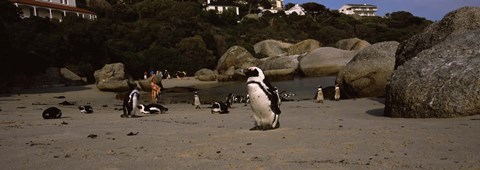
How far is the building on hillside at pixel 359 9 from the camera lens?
608ft

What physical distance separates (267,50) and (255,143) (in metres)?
64.5

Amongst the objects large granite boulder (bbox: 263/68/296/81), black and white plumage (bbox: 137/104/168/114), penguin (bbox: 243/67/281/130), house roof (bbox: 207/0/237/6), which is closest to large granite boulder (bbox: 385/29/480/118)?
penguin (bbox: 243/67/281/130)

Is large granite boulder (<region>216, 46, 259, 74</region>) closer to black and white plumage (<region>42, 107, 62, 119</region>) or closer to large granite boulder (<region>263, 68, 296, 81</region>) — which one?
large granite boulder (<region>263, 68, 296, 81</region>)

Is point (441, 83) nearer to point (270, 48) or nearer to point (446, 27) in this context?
point (446, 27)

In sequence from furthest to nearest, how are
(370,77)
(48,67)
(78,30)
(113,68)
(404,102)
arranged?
1. (78,30)
2. (48,67)
3. (113,68)
4. (370,77)
5. (404,102)

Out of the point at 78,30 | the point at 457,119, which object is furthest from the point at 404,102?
the point at 78,30

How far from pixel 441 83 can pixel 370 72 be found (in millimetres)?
12291

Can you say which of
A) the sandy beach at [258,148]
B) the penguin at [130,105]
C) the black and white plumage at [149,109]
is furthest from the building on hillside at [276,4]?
the sandy beach at [258,148]

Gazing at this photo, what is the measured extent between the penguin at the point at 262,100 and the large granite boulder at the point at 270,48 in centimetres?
6079

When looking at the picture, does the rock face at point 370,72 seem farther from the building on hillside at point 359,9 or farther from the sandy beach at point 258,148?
the building on hillside at point 359,9

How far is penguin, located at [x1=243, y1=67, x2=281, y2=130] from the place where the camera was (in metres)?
10.5

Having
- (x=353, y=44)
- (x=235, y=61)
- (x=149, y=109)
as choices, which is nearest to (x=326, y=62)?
(x=235, y=61)

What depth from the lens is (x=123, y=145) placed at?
28.3ft

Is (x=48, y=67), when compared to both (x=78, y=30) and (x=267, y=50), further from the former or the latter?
(x=267, y=50)
